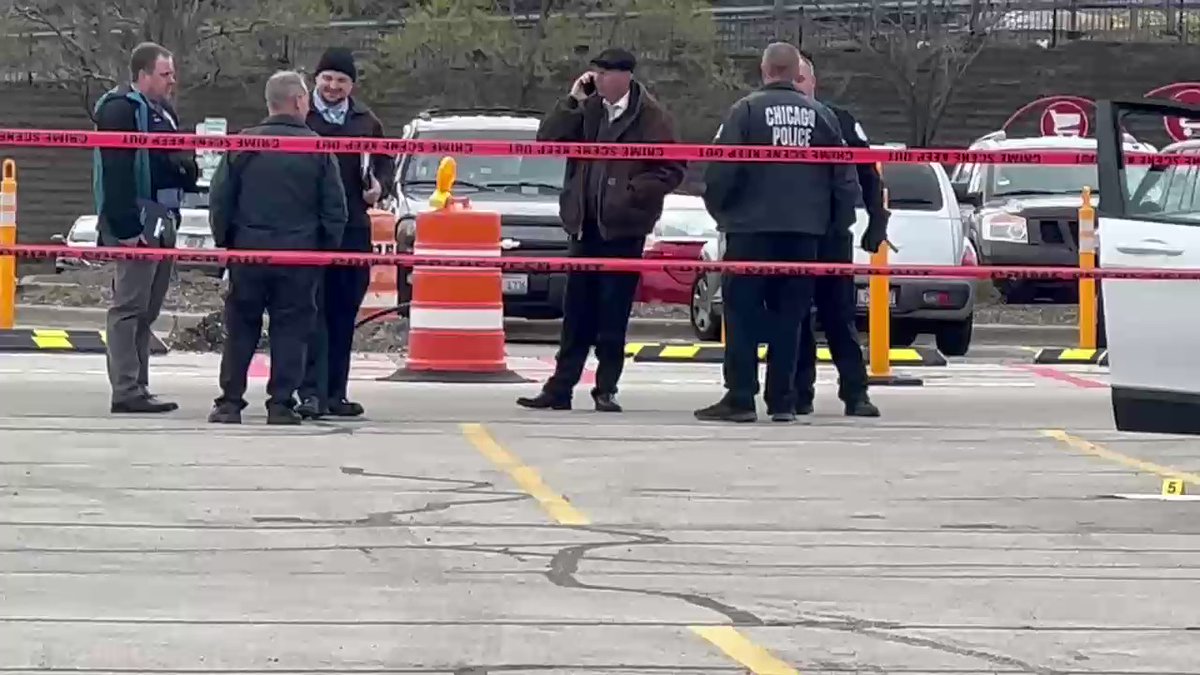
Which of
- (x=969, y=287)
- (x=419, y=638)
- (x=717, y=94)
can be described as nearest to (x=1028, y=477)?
(x=419, y=638)

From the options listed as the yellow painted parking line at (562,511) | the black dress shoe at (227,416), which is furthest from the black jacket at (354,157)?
the yellow painted parking line at (562,511)

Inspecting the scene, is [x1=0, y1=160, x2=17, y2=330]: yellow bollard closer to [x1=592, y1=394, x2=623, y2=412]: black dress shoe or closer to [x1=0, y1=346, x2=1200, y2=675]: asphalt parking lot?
[x1=0, y1=346, x2=1200, y2=675]: asphalt parking lot

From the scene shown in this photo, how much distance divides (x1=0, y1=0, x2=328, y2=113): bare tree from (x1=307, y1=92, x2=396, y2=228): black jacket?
1921 centimetres

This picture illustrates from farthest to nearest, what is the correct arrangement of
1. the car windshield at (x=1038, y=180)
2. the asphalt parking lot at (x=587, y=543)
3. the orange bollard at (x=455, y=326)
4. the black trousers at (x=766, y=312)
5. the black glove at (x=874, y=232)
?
A: the car windshield at (x=1038, y=180) → the orange bollard at (x=455, y=326) → the black glove at (x=874, y=232) → the black trousers at (x=766, y=312) → the asphalt parking lot at (x=587, y=543)

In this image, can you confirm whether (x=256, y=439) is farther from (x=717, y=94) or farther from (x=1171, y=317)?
(x=717, y=94)

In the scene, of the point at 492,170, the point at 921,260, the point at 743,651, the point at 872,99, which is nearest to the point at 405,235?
the point at 492,170

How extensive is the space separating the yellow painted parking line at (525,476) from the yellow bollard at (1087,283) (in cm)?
710

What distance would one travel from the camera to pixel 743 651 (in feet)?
21.0

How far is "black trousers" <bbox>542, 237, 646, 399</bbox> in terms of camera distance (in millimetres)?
12008

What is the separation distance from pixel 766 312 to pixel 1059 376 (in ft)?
14.2

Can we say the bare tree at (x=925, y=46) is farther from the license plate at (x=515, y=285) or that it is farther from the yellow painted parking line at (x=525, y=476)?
the yellow painted parking line at (x=525, y=476)

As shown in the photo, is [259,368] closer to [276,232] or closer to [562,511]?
[276,232]

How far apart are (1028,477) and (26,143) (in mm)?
5137

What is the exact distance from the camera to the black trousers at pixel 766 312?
1156 centimetres
